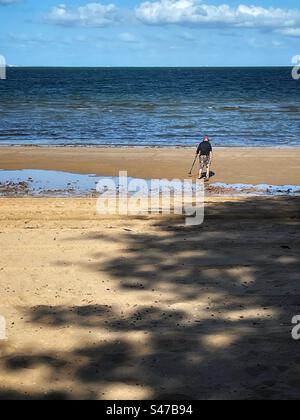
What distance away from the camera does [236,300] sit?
637 centimetres

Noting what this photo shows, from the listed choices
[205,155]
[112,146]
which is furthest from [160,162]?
[112,146]

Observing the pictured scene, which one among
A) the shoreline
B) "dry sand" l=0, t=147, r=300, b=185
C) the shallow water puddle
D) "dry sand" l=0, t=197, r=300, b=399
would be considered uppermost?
the shoreline

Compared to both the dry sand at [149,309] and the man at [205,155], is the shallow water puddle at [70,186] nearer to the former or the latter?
the man at [205,155]

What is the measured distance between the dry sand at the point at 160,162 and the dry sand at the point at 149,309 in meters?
7.06

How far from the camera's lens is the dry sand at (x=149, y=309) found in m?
4.80

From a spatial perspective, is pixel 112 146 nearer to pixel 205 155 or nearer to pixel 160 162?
pixel 160 162

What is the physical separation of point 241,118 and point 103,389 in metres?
34.0

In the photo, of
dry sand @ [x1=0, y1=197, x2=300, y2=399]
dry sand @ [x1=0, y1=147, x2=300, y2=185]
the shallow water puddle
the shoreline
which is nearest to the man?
dry sand @ [x1=0, y1=147, x2=300, y2=185]

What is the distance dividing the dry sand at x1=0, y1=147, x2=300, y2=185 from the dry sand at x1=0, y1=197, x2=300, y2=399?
7064 mm

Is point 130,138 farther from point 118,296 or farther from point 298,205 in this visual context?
point 118,296

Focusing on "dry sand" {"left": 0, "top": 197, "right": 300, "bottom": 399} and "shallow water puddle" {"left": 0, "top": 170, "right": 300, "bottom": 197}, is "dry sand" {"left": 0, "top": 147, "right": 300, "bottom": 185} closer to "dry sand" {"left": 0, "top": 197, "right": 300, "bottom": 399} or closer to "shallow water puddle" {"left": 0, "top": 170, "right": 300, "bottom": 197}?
"shallow water puddle" {"left": 0, "top": 170, "right": 300, "bottom": 197}

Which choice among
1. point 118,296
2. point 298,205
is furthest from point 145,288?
point 298,205

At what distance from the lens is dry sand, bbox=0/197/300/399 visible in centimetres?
480

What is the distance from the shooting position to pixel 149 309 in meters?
6.21
